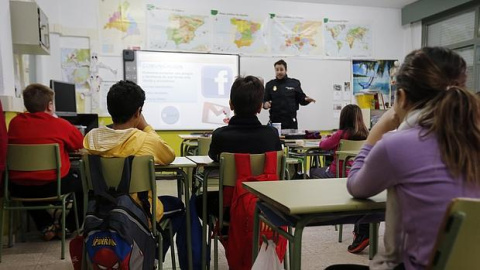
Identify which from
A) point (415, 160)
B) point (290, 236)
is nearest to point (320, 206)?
point (290, 236)

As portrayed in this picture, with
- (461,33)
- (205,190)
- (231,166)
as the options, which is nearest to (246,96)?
(231,166)

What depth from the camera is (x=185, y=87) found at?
597 centimetres

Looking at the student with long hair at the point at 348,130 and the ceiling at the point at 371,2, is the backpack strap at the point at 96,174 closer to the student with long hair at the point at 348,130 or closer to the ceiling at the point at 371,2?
the student with long hair at the point at 348,130

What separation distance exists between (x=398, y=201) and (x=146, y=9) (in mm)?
5479

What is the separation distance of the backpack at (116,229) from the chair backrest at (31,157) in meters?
1.01

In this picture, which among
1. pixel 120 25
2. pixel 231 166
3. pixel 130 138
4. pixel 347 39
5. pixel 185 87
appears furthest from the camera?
pixel 347 39

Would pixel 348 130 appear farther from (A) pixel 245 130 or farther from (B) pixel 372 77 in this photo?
(B) pixel 372 77

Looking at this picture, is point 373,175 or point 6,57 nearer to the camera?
point 373,175

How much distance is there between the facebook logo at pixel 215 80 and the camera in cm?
603


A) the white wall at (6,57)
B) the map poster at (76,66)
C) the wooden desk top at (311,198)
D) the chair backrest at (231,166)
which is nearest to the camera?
the wooden desk top at (311,198)

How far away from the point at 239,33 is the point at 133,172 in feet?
15.9

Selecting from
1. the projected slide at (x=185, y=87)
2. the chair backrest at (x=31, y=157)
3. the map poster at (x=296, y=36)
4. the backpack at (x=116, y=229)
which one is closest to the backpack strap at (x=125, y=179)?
the backpack at (x=116, y=229)

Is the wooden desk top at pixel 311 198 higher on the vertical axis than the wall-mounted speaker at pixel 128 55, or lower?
lower

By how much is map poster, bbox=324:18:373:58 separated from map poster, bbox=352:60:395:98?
0.58 ft
